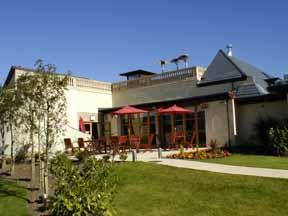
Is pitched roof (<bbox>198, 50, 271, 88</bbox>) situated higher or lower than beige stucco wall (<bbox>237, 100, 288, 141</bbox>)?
higher

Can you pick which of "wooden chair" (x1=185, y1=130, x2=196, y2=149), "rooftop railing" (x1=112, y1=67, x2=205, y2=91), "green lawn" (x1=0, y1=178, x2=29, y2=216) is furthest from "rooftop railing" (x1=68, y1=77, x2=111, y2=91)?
"green lawn" (x1=0, y1=178, x2=29, y2=216)

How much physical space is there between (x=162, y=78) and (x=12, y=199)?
16.7m

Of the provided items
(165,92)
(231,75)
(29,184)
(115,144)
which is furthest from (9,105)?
(231,75)

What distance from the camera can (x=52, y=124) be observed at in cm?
991

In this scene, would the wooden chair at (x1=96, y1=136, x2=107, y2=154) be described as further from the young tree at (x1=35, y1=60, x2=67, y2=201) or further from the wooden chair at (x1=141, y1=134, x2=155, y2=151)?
the young tree at (x1=35, y1=60, x2=67, y2=201)

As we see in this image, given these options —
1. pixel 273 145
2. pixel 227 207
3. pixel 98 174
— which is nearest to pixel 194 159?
pixel 273 145

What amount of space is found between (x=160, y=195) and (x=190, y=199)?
881 mm

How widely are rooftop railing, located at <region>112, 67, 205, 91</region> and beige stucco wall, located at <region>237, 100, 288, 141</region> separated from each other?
4.90 meters

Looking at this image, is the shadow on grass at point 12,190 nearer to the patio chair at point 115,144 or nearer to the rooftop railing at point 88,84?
the patio chair at point 115,144

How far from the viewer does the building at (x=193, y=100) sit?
1920cm

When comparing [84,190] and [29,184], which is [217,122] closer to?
[29,184]

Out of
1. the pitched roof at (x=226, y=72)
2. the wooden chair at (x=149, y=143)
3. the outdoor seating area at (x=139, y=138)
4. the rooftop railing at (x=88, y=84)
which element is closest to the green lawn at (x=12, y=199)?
the outdoor seating area at (x=139, y=138)

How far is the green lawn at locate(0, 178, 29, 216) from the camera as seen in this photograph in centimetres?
882

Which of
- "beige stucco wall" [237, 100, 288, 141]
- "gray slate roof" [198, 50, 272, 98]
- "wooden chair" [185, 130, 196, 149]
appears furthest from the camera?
"gray slate roof" [198, 50, 272, 98]
